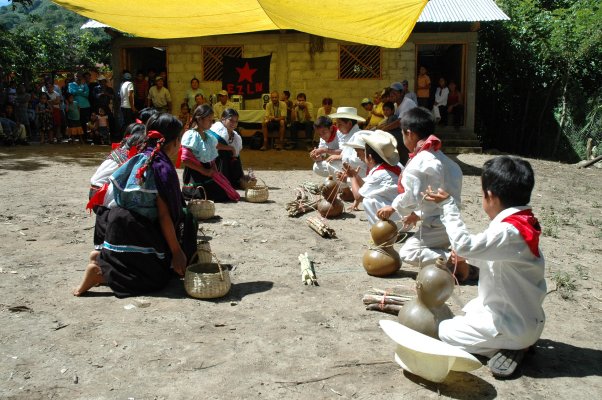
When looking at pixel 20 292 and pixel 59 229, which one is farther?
pixel 59 229

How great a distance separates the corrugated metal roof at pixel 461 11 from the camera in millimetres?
13664

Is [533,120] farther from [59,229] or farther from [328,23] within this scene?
[59,229]

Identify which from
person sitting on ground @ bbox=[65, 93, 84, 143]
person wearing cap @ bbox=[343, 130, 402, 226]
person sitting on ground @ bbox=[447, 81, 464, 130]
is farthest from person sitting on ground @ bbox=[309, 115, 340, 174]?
person sitting on ground @ bbox=[65, 93, 84, 143]

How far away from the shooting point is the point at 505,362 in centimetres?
328

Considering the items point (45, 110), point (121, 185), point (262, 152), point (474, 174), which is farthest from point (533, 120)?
point (121, 185)

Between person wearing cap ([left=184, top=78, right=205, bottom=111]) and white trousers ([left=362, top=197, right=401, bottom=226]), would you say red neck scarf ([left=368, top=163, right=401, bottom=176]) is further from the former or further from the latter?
person wearing cap ([left=184, top=78, right=205, bottom=111])

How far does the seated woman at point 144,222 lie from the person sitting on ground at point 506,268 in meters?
2.16

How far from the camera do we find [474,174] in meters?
11.5

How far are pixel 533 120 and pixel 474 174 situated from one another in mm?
7206

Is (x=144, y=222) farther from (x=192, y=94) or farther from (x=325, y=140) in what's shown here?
(x=192, y=94)

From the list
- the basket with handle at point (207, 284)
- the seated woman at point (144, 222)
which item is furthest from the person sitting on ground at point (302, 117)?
the basket with handle at point (207, 284)

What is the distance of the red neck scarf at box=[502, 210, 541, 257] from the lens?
318 centimetres

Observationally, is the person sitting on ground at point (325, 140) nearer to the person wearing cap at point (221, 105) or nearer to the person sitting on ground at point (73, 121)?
the person wearing cap at point (221, 105)

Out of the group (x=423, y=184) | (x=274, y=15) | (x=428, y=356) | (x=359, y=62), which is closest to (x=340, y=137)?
(x=274, y=15)
